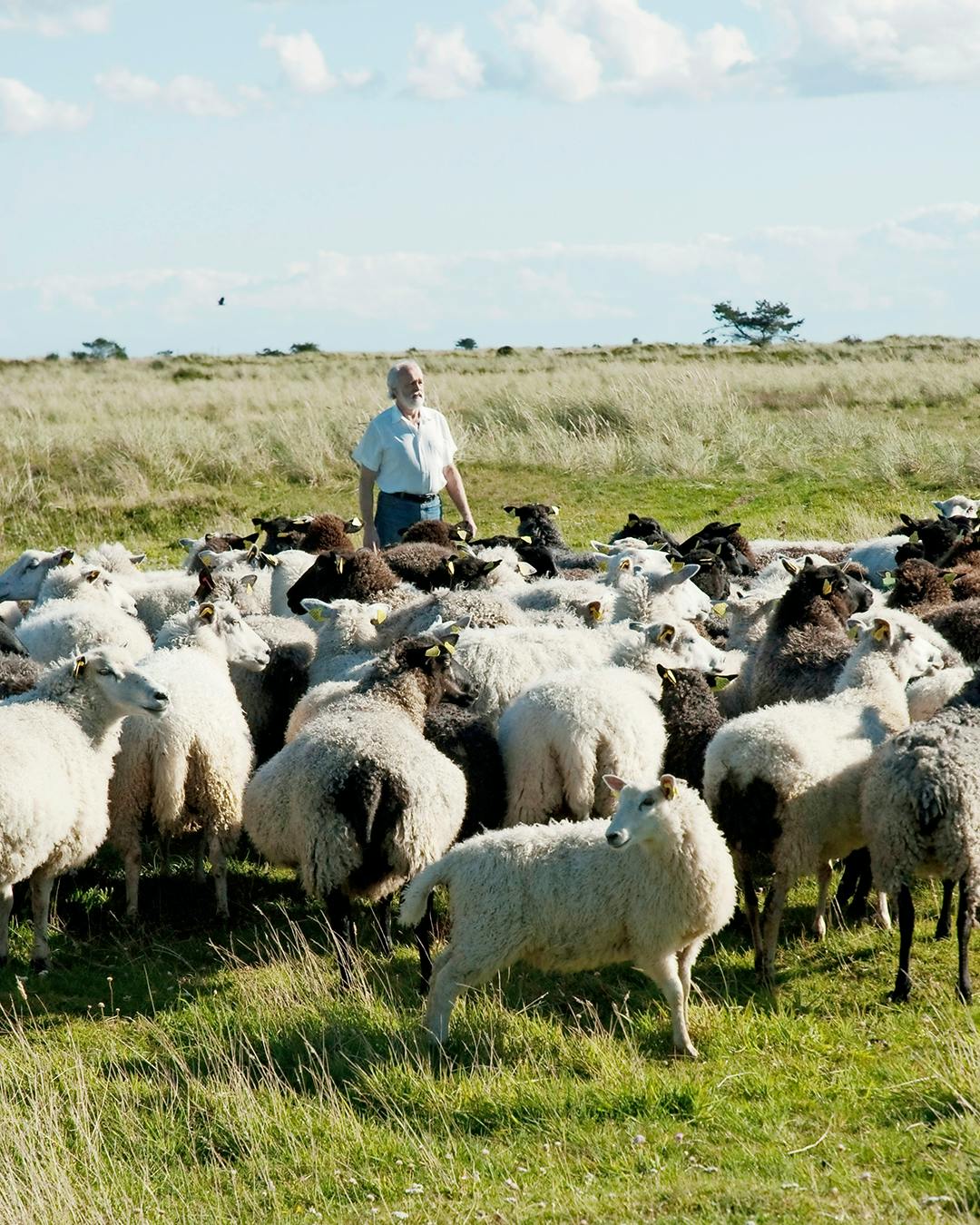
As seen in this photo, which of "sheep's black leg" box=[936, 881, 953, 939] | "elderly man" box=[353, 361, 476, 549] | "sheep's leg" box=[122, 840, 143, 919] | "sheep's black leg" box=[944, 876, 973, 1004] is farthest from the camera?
"elderly man" box=[353, 361, 476, 549]

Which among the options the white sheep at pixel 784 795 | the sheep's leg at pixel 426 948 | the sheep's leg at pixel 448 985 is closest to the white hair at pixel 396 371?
the white sheep at pixel 784 795

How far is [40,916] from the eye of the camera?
22.3 feet

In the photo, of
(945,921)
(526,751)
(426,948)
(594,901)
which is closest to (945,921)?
(945,921)

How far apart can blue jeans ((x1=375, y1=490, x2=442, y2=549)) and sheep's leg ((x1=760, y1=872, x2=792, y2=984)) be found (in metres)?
6.42

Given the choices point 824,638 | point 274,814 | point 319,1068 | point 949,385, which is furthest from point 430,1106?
point 949,385

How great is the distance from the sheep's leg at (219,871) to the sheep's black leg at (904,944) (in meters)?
3.44

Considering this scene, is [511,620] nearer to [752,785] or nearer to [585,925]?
[752,785]

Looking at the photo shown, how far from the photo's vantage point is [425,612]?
31.1 ft

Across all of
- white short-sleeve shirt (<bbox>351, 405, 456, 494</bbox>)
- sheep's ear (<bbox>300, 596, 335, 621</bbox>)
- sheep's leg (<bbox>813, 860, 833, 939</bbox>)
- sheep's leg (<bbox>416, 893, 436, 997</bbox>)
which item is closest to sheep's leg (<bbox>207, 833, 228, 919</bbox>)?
sheep's leg (<bbox>416, 893, 436, 997</bbox>)

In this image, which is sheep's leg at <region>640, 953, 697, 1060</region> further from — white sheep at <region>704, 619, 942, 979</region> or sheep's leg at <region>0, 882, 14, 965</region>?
sheep's leg at <region>0, 882, 14, 965</region>

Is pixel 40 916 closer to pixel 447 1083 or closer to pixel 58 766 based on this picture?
pixel 58 766

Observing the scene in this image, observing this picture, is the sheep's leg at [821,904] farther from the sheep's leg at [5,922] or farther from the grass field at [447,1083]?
the sheep's leg at [5,922]

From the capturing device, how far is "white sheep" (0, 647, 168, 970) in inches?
254

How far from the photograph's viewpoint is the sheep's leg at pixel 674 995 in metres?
5.69
